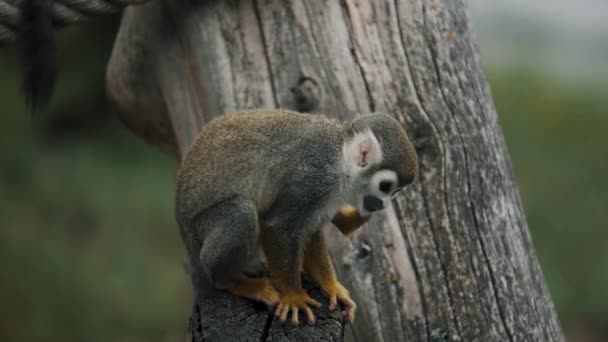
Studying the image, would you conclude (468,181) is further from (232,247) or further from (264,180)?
(232,247)

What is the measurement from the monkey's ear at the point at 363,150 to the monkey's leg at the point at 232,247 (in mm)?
469

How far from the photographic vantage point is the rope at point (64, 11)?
10.8 ft

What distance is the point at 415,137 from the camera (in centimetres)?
358

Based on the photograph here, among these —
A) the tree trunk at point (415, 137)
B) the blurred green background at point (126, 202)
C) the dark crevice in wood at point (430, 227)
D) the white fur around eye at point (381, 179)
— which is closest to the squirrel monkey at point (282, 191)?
the white fur around eye at point (381, 179)

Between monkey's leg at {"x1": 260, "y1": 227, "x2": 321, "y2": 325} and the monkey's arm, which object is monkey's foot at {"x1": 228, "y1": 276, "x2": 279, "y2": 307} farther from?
the monkey's arm

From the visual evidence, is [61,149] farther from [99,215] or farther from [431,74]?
[431,74]

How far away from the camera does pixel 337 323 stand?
305 centimetres

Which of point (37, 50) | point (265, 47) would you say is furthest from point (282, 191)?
point (37, 50)

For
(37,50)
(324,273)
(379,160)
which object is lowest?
(324,273)

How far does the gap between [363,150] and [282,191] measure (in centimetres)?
37

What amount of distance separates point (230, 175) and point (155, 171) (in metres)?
6.14

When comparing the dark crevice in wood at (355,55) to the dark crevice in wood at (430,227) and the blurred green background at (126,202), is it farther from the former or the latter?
the blurred green background at (126,202)

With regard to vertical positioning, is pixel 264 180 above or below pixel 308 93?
below

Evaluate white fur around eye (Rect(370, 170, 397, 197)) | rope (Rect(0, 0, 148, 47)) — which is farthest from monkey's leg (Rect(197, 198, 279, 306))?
rope (Rect(0, 0, 148, 47))
